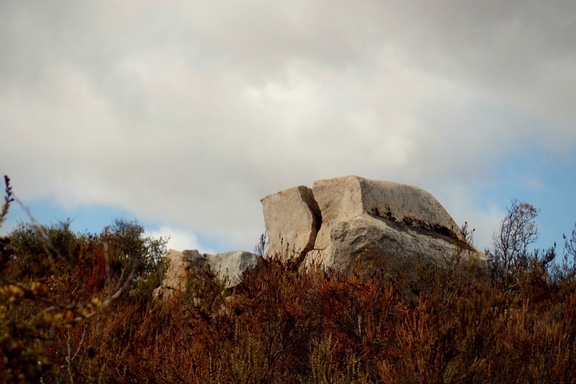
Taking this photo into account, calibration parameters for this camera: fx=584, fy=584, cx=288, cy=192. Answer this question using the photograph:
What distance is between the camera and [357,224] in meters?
9.31

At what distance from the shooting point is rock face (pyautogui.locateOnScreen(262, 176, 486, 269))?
9.19 meters

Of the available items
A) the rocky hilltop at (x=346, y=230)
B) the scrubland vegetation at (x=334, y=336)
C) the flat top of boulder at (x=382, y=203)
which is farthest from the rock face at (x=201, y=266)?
the flat top of boulder at (x=382, y=203)

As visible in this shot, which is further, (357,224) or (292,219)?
(292,219)

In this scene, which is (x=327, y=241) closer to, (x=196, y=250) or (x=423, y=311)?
(x=196, y=250)

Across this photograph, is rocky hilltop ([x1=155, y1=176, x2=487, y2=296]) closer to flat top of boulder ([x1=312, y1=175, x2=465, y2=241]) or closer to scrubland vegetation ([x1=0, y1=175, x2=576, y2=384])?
flat top of boulder ([x1=312, y1=175, x2=465, y2=241])

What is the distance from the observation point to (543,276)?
33.4ft

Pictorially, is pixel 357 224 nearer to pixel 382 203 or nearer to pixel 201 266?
pixel 382 203

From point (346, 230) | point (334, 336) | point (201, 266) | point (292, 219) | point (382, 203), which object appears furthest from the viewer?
point (292, 219)

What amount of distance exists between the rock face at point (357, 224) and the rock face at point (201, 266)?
2.35 feet

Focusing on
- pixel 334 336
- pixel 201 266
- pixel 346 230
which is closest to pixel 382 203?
pixel 346 230

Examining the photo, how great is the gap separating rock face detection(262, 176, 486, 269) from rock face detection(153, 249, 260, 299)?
72cm

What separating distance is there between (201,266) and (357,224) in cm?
267

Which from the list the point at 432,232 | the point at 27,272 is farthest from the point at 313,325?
the point at 27,272

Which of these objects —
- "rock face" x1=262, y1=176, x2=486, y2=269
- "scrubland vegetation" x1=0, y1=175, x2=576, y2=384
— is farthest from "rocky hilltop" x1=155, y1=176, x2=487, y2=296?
"scrubland vegetation" x1=0, y1=175, x2=576, y2=384
